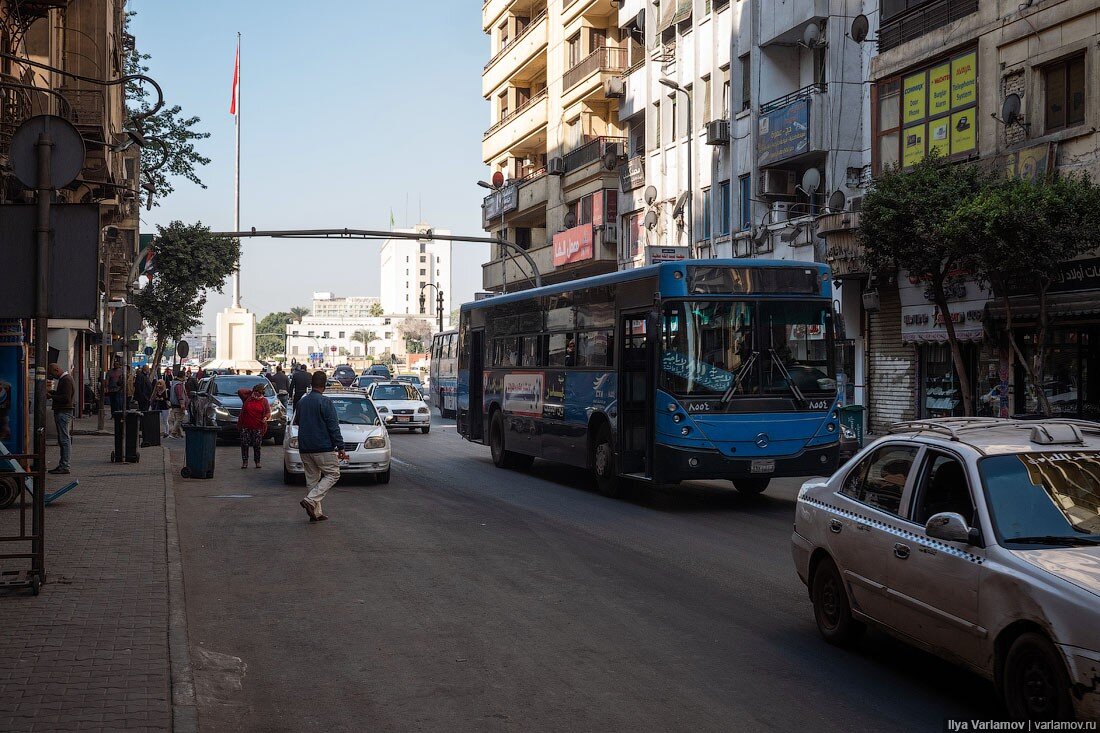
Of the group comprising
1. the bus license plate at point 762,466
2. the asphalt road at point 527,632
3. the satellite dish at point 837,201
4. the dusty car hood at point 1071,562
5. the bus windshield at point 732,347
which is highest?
the satellite dish at point 837,201

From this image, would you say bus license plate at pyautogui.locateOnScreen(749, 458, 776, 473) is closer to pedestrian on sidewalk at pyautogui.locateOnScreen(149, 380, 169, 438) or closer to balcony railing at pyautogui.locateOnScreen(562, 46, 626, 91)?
pedestrian on sidewalk at pyautogui.locateOnScreen(149, 380, 169, 438)

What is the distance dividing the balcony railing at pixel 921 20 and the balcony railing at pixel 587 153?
18.8 m

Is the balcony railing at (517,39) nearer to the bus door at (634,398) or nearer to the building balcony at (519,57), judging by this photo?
the building balcony at (519,57)

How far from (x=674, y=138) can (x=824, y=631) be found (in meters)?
35.1

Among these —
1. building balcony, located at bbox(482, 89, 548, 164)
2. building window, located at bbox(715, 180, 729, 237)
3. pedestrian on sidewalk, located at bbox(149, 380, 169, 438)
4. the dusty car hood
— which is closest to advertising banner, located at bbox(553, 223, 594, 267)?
building balcony, located at bbox(482, 89, 548, 164)

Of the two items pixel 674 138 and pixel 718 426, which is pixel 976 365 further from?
pixel 674 138

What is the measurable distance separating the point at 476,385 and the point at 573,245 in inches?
911

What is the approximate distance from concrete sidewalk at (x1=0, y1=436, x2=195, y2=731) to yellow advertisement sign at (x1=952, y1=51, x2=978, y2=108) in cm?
1844

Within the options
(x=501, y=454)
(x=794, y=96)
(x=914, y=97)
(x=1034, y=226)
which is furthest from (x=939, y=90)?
(x=501, y=454)

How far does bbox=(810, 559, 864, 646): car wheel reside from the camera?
7.63 meters

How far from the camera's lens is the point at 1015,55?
23.1m

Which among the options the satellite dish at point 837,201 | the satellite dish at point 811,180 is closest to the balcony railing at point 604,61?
the satellite dish at point 811,180

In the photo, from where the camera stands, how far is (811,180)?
31906 mm

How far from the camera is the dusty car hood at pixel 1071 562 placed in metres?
5.28
